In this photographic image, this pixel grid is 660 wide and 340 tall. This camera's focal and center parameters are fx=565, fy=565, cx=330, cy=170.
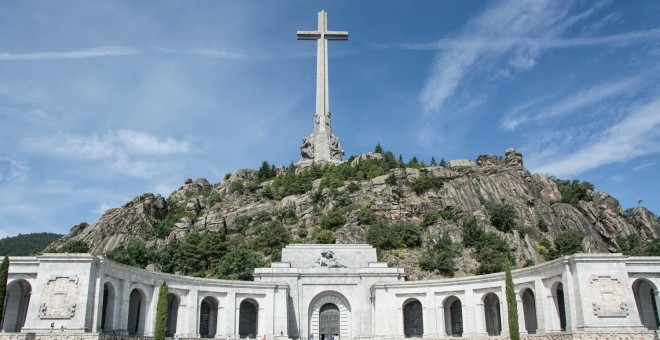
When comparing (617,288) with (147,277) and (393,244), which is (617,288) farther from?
(393,244)

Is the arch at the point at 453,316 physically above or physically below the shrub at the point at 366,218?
below

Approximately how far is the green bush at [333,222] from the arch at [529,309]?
142ft

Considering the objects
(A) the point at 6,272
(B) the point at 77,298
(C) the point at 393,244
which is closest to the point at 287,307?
(B) the point at 77,298

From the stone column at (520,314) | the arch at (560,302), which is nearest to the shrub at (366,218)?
the stone column at (520,314)

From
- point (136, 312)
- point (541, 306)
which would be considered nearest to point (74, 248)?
point (136, 312)

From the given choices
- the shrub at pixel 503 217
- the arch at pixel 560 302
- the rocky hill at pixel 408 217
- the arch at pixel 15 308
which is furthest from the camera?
the shrub at pixel 503 217

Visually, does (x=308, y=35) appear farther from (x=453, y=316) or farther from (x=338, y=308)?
(x=453, y=316)

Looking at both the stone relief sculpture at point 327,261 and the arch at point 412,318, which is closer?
the arch at point 412,318

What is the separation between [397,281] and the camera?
163 ft

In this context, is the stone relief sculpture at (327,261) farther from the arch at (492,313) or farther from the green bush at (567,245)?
the green bush at (567,245)

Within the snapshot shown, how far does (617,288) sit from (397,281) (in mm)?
18402

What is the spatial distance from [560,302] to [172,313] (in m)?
29.2

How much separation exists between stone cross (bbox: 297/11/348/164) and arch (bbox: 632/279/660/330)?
235 ft

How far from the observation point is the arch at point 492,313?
45.7 metres
